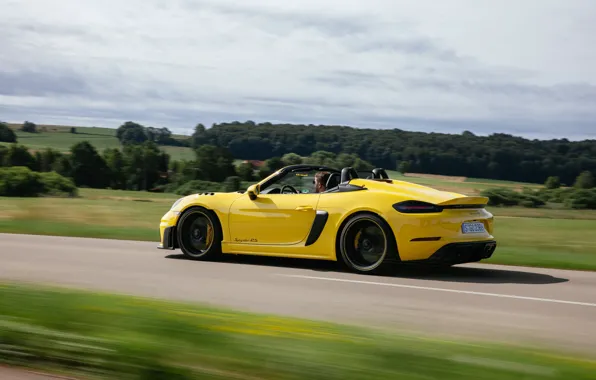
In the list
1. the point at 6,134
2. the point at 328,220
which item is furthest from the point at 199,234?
the point at 6,134

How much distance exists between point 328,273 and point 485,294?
2252mm

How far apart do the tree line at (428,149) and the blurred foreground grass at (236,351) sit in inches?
1337

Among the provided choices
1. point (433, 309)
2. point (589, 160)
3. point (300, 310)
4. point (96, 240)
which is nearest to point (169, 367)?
point (300, 310)

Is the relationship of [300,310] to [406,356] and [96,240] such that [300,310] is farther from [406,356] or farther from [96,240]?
[96,240]

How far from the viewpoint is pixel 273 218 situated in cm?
1043

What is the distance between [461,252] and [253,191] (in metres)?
3.05

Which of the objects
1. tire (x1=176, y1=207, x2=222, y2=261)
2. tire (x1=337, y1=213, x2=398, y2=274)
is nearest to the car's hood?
tire (x1=337, y1=213, x2=398, y2=274)

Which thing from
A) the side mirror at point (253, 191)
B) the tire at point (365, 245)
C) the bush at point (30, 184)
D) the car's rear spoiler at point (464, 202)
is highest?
the car's rear spoiler at point (464, 202)

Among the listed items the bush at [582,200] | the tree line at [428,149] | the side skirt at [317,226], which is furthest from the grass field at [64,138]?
the side skirt at [317,226]

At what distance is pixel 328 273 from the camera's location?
9.80m

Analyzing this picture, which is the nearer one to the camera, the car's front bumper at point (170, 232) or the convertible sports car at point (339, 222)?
the convertible sports car at point (339, 222)

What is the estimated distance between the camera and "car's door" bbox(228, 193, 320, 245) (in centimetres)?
1016

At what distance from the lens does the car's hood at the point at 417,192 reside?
30.7 feet

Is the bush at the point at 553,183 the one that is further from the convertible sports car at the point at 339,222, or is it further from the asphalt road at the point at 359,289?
the convertible sports car at the point at 339,222
